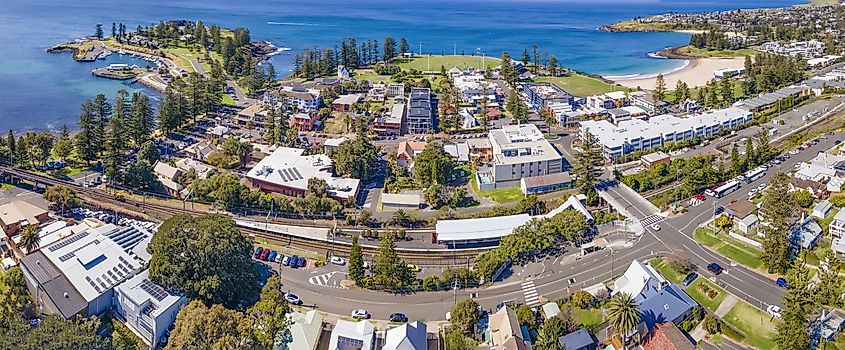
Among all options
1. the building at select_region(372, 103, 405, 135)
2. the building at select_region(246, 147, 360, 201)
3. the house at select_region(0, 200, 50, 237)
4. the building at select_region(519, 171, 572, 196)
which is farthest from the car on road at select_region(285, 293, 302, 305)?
the building at select_region(372, 103, 405, 135)

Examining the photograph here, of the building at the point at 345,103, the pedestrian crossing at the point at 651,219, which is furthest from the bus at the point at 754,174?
the building at the point at 345,103

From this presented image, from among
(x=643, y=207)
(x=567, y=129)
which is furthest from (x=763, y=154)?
(x=567, y=129)

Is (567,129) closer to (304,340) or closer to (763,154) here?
(763,154)

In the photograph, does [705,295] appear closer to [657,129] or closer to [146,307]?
[146,307]

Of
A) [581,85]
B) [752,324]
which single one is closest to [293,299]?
[752,324]

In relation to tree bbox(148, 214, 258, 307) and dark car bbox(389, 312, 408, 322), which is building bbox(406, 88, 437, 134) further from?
dark car bbox(389, 312, 408, 322)
